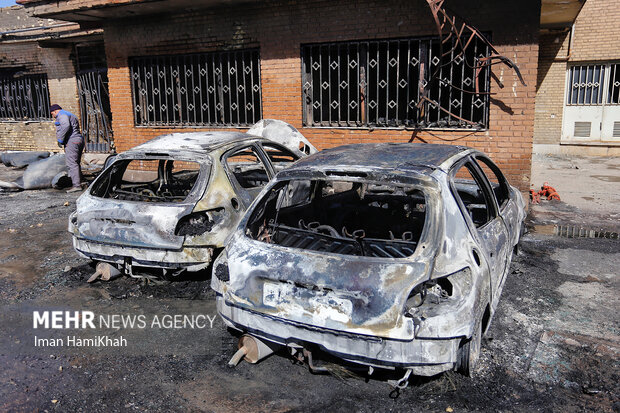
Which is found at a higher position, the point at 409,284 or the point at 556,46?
the point at 556,46

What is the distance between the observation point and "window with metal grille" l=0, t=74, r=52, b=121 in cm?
1390

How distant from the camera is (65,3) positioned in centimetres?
895

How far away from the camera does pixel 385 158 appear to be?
331 centimetres

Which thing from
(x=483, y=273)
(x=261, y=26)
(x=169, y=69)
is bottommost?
(x=483, y=273)

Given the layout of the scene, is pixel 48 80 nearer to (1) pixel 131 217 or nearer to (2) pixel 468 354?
(1) pixel 131 217

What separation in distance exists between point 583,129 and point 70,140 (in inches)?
535

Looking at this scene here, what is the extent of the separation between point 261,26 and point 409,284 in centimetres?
724

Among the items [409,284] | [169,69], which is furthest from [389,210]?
[169,69]

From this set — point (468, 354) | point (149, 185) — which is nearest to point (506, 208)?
point (468, 354)

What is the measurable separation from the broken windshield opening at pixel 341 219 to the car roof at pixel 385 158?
8.6 inches

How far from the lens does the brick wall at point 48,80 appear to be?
513 inches

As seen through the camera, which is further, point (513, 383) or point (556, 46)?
point (556, 46)

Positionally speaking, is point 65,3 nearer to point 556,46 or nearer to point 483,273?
point 483,273

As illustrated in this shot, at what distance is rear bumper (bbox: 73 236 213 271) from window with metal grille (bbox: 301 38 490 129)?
15.7 ft
